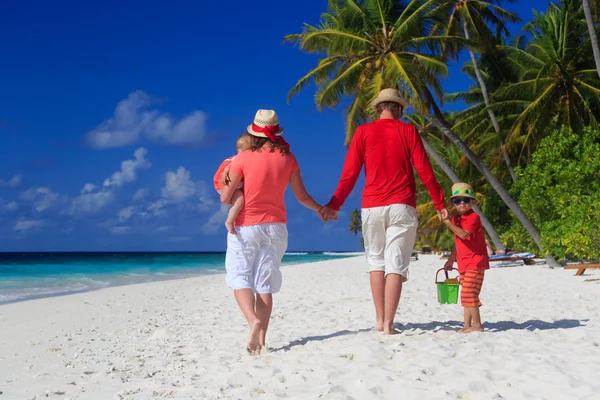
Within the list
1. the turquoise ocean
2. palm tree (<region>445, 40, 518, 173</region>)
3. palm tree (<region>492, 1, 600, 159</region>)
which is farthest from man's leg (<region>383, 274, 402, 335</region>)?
palm tree (<region>445, 40, 518, 173</region>)

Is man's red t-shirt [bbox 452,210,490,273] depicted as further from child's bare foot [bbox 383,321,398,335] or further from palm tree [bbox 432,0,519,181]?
palm tree [bbox 432,0,519,181]

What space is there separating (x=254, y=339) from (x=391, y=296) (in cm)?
113

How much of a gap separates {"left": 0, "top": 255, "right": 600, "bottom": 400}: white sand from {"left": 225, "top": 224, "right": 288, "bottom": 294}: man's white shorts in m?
0.57

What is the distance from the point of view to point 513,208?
55.0ft

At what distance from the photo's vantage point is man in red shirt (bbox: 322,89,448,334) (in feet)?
14.8

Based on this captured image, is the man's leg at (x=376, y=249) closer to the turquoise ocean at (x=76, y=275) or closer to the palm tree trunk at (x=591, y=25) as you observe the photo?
the turquoise ocean at (x=76, y=275)

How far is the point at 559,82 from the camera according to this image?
17.5 meters

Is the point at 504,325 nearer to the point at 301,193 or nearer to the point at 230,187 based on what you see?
the point at 301,193

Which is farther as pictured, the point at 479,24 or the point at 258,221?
the point at 479,24

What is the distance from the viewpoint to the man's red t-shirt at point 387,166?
14.9 feet

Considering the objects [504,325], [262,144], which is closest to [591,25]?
[504,325]

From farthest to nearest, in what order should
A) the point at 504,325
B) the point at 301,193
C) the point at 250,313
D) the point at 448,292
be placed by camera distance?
the point at 504,325 < the point at 448,292 < the point at 301,193 < the point at 250,313

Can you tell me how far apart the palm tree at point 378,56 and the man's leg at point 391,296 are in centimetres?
1110

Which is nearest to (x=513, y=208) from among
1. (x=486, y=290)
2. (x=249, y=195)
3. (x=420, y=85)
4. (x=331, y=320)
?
(x=420, y=85)
